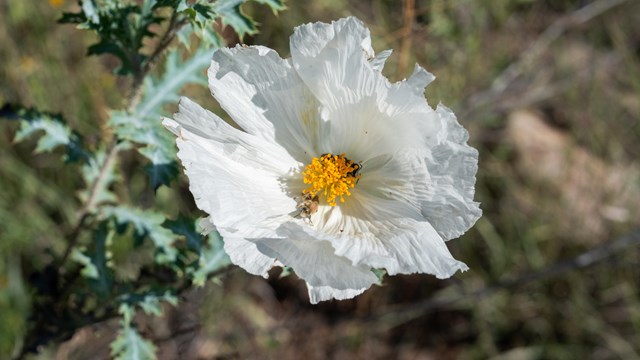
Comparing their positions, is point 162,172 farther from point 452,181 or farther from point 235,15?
point 452,181

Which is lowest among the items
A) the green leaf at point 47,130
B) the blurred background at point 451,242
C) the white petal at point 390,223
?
the blurred background at point 451,242

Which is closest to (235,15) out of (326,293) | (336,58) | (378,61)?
(336,58)

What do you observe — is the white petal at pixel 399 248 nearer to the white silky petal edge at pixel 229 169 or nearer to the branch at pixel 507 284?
the white silky petal edge at pixel 229 169

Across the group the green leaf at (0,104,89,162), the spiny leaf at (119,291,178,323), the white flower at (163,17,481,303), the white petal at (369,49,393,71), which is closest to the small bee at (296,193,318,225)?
the white flower at (163,17,481,303)

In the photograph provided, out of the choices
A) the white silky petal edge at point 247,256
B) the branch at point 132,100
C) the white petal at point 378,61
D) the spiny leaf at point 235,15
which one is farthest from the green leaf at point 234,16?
the white silky petal edge at point 247,256

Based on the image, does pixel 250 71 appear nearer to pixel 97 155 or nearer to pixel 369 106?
pixel 369 106

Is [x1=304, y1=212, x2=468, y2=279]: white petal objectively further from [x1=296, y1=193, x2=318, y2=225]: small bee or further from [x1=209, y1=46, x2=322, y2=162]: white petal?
[x1=209, y1=46, x2=322, y2=162]: white petal
